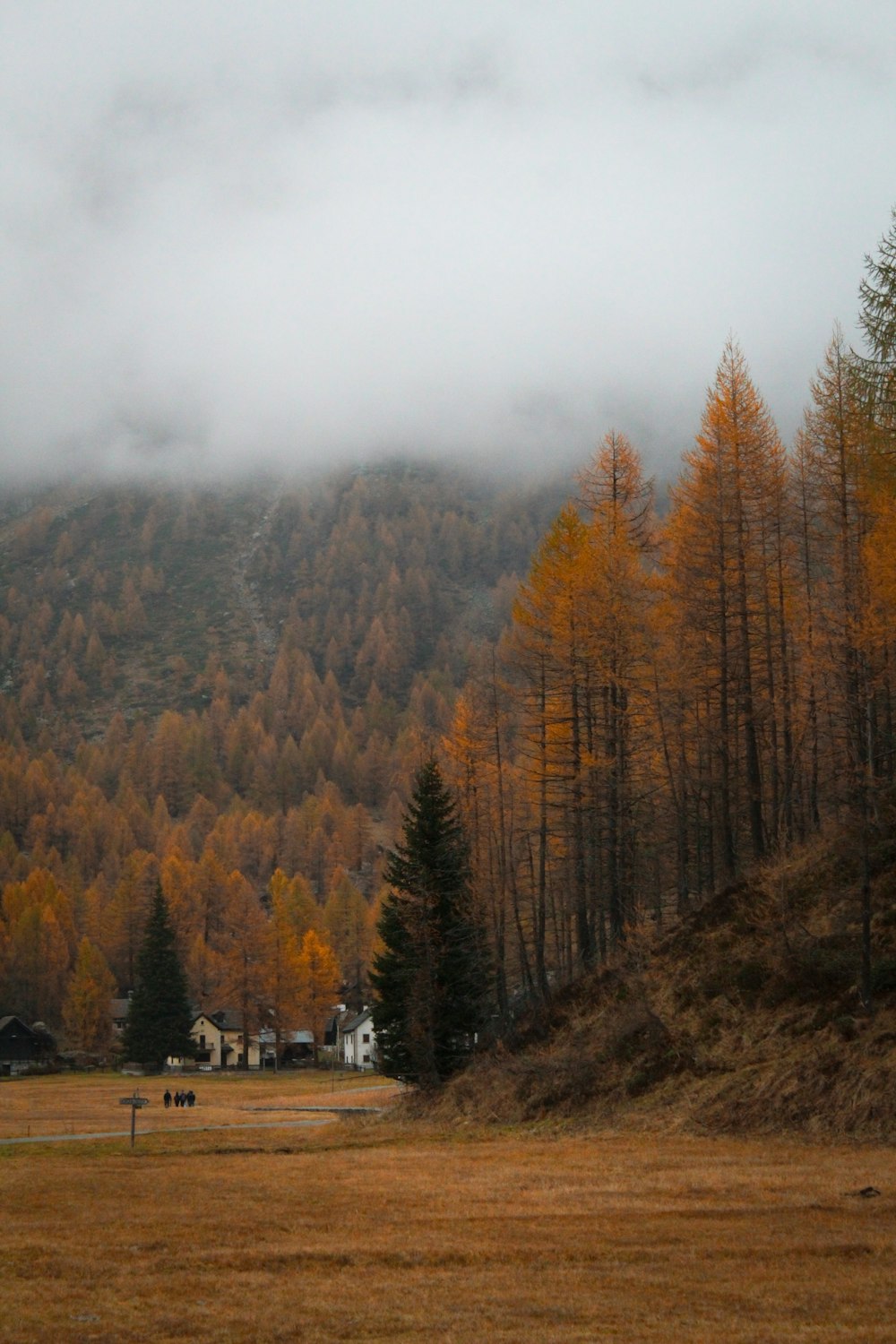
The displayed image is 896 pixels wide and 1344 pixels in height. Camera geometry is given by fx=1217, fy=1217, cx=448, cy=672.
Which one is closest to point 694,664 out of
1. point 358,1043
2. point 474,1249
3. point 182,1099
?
point 474,1249

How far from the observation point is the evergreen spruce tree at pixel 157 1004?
306 ft

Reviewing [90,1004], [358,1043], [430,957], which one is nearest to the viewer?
[430,957]

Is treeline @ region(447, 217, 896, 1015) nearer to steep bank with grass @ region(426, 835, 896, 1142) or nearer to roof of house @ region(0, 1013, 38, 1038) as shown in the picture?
steep bank with grass @ region(426, 835, 896, 1142)

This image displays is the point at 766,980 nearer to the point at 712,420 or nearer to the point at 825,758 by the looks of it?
the point at 825,758

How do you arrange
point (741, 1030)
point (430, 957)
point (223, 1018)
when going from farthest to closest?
point (223, 1018) → point (430, 957) → point (741, 1030)

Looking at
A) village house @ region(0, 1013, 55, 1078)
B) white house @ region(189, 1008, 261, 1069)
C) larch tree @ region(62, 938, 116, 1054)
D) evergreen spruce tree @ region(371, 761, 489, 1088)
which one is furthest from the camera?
white house @ region(189, 1008, 261, 1069)

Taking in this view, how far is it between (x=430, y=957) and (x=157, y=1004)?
60.8 metres

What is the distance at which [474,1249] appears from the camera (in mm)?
14898

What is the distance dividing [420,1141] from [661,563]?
69.3 ft

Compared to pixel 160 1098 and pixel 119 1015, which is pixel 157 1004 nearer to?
pixel 119 1015

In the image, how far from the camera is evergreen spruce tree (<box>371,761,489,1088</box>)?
39.4m

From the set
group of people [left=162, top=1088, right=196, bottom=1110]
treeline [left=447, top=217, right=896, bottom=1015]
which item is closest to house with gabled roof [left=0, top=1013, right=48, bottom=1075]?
group of people [left=162, top=1088, right=196, bottom=1110]

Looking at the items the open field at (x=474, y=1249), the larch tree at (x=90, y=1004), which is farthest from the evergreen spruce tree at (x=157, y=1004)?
the open field at (x=474, y=1249)

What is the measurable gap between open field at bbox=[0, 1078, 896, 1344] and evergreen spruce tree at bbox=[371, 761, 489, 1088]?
14.4 m
